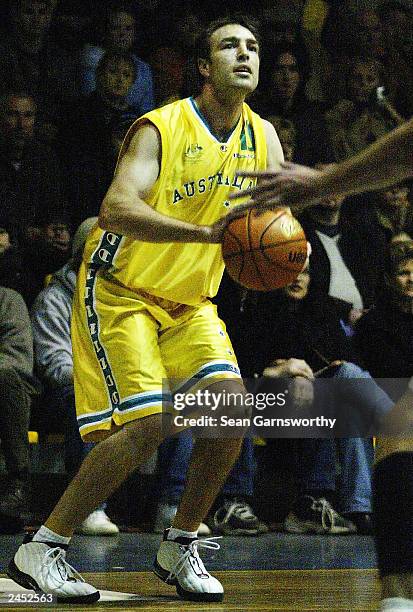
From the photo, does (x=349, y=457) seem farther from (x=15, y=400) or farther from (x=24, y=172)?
(x=24, y=172)

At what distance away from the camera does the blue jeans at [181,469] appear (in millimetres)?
5438

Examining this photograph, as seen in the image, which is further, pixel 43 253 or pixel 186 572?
pixel 43 253

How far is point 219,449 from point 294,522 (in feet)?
7.44

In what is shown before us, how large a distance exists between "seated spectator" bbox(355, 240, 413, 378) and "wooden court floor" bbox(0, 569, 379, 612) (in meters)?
1.88

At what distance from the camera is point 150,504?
577 centimetres

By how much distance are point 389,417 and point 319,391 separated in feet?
11.2

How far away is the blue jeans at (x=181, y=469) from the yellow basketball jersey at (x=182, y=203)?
1.92 meters

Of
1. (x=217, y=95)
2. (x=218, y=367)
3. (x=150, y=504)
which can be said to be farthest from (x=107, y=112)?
(x=218, y=367)

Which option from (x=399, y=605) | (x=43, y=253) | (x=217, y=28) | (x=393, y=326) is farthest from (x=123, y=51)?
(x=399, y=605)

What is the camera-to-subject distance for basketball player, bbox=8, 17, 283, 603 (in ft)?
11.1

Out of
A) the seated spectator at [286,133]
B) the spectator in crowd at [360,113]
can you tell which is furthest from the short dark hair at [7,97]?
the spectator in crowd at [360,113]

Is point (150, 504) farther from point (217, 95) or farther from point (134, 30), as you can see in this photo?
point (134, 30)

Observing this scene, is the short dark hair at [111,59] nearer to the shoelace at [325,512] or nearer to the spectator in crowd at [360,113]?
the spectator in crowd at [360,113]

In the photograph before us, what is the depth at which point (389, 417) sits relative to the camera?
7.89 ft
